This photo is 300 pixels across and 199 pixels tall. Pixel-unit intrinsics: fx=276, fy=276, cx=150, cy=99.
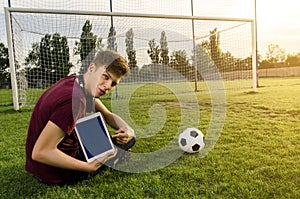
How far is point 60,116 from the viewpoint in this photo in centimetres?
143

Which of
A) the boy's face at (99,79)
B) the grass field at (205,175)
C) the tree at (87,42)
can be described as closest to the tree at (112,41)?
the tree at (87,42)

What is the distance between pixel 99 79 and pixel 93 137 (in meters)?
0.42

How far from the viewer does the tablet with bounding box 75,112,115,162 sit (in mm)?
1752

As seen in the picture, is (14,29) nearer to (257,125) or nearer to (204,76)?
(257,125)

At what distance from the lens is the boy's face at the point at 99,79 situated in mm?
1600

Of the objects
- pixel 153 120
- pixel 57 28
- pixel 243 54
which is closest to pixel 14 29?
pixel 57 28

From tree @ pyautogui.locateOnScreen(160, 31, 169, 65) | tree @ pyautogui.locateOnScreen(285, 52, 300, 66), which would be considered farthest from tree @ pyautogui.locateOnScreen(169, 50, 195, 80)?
tree @ pyautogui.locateOnScreen(285, 52, 300, 66)

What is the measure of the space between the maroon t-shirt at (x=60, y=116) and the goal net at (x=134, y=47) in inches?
142

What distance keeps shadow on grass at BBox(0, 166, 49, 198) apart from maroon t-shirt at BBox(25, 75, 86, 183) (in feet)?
0.32

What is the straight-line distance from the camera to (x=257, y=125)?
369 centimetres

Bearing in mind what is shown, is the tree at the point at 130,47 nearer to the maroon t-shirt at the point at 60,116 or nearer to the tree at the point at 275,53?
the maroon t-shirt at the point at 60,116

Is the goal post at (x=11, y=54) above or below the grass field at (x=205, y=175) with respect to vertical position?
above

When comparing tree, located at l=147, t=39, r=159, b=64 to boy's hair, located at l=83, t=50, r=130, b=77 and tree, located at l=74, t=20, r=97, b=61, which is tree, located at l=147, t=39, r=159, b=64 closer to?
tree, located at l=74, t=20, r=97, b=61

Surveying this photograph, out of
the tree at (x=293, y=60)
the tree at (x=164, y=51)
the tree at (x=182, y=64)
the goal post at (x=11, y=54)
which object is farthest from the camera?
the tree at (x=293, y=60)
